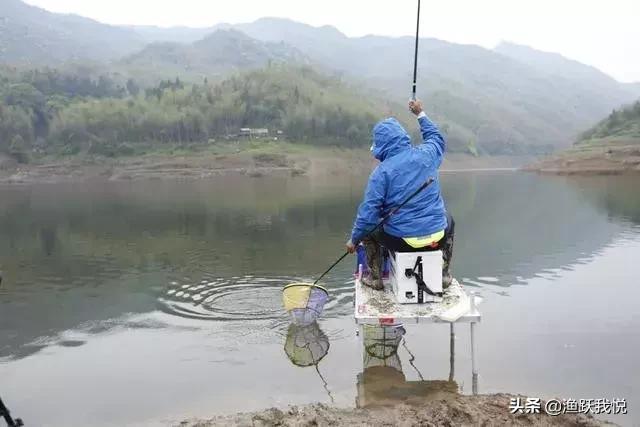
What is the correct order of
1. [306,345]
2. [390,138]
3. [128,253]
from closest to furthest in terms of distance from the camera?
1. [390,138]
2. [306,345]
3. [128,253]

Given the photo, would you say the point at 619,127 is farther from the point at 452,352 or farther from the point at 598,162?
the point at 452,352

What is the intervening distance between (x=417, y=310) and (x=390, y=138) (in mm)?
2046

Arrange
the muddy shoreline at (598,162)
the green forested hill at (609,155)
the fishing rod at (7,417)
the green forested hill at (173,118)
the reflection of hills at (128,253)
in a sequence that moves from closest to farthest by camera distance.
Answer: the fishing rod at (7,417) → the reflection of hills at (128,253) → the muddy shoreline at (598,162) → the green forested hill at (609,155) → the green forested hill at (173,118)

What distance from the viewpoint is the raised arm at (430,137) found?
286 inches

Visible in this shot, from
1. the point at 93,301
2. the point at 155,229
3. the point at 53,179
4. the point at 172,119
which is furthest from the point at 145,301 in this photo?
the point at 172,119

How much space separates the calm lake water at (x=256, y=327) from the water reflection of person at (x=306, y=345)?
0.06 meters

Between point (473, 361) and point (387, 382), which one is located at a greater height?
point (473, 361)

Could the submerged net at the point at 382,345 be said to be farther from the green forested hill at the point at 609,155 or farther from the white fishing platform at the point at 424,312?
the green forested hill at the point at 609,155

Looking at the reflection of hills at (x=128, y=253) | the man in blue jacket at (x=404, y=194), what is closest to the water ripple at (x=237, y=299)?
the reflection of hills at (x=128, y=253)

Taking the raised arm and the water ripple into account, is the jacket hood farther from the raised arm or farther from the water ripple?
the water ripple

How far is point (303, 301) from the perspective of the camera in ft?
29.6

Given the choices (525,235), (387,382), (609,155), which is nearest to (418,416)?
(387,382)

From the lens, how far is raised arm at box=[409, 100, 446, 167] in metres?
7.27

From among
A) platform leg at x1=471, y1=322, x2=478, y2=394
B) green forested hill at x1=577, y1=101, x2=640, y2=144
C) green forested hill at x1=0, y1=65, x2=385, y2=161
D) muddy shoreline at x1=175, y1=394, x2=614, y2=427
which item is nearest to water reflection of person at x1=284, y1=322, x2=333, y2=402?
muddy shoreline at x1=175, y1=394, x2=614, y2=427
